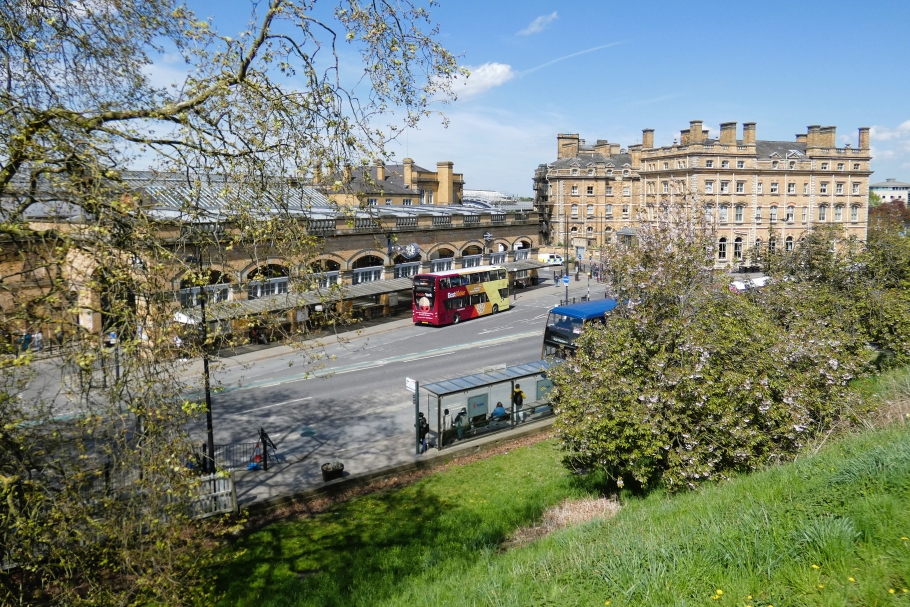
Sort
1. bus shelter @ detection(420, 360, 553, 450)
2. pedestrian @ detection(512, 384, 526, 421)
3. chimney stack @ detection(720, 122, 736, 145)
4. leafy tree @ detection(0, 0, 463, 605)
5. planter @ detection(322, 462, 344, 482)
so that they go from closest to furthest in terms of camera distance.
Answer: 1. leafy tree @ detection(0, 0, 463, 605)
2. planter @ detection(322, 462, 344, 482)
3. bus shelter @ detection(420, 360, 553, 450)
4. pedestrian @ detection(512, 384, 526, 421)
5. chimney stack @ detection(720, 122, 736, 145)

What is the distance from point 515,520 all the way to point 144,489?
8248 millimetres

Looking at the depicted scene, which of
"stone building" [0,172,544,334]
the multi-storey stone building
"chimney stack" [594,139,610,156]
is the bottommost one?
"stone building" [0,172,544,334]

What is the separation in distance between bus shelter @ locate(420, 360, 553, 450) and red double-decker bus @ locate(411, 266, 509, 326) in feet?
52.2

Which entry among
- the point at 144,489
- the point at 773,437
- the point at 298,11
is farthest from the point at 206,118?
the point at 773,437

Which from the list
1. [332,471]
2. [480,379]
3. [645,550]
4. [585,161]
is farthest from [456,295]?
[585,161]

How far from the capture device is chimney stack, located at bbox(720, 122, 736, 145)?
62.9m

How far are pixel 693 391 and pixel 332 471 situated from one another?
865 centimetres

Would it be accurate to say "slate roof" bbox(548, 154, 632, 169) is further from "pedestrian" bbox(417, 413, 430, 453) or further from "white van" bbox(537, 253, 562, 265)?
"pedestrian" bbox(417, 413, 430, 453)

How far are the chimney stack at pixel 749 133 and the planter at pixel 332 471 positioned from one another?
6160 centimetres

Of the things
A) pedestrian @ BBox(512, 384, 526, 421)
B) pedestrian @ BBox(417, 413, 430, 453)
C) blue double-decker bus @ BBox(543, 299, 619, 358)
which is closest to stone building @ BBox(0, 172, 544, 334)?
pedestrian @ BBox(417, 413, 430, 453)

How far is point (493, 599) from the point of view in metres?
7.27

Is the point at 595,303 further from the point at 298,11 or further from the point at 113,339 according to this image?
the point at 113,339

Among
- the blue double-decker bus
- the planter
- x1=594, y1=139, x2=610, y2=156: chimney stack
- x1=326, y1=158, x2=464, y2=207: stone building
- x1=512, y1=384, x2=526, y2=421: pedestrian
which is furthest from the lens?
x1=594, y1=139, x2=610, y2=156: chimney stack

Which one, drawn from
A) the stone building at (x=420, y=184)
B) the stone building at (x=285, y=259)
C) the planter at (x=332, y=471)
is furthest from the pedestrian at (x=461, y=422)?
the stone building at (x=420, y=184)
